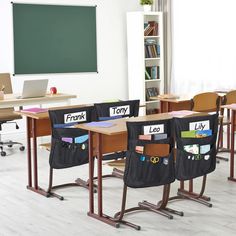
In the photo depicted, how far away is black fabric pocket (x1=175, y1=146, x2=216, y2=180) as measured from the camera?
13.9ft

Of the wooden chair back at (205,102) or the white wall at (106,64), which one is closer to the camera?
the wooden chair back at (205,102)

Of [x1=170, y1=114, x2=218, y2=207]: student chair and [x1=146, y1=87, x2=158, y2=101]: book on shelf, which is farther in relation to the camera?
[x1=146, y1=87, x2=158, y2=101]: book on shelf

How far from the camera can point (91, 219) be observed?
14.3ft

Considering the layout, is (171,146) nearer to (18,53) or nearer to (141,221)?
(141,221)

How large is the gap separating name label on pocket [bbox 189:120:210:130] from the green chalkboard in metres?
4.68

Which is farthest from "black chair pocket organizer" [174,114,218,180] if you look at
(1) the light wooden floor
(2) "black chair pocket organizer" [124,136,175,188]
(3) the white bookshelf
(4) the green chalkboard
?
(3) the white bookshelf

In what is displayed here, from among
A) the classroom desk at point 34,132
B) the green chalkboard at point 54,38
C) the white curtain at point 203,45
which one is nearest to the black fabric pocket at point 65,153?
the classroom desk at point 34,132

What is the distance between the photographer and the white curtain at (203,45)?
849 cm


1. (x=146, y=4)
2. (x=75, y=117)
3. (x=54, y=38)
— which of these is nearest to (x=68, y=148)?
(x=75, y=117)

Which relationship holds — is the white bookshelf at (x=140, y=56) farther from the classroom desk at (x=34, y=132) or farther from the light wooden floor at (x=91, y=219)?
the classroom desk at (x=34, y=132)

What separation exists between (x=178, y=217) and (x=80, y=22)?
5.29 metres

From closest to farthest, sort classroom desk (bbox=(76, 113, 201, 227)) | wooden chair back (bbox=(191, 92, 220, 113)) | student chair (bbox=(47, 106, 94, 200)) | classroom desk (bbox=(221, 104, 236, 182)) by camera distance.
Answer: classroom desk (bbox=(76, 113, 201, 227)) → student chair (bbox=(47, 106, 94, 200)) → classroom desk (bbox=(221, 104, 236, 182)) → wooden chair back (bbox=(191, 92, 220, 113))

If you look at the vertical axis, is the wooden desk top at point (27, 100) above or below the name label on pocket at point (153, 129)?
above

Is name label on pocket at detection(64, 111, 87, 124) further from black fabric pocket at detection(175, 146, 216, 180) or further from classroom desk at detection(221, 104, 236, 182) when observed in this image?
classroom desk at detection(221, 104, 236, 182)
